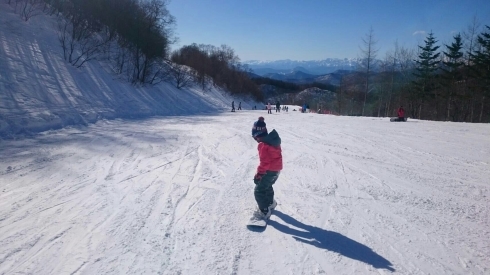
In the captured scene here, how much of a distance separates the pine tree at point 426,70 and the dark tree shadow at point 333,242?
132ft

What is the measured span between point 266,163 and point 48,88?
63.1ft

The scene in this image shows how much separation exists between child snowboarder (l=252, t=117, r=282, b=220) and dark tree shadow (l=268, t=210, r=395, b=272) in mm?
372

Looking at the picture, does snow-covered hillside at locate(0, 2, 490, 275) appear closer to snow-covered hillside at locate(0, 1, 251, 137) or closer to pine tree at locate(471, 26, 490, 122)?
snow-covered hillside at locate(0, 1, 251, 137)

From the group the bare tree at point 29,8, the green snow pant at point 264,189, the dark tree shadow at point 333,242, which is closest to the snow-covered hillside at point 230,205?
the dark tree shadow at point 333,242

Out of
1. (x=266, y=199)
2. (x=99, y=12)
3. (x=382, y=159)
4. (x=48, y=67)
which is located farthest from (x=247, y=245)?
(x=99, y=12)

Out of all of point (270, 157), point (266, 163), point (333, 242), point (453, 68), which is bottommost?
point (333, 242)

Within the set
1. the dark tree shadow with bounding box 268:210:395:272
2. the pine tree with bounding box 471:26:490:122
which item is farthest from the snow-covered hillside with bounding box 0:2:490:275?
the pine tree with bounding box 471:26:490:122

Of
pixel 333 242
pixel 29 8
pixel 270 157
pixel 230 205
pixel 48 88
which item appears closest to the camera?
pixel 333 242

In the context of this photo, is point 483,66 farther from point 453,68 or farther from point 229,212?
point 229,212

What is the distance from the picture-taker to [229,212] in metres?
5.46

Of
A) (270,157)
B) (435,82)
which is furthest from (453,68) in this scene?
(270,157)

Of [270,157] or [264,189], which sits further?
[264,189]

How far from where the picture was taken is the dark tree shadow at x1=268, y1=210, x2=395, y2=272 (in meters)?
4.01

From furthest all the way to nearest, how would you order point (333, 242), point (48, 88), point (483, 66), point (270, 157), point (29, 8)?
1. point (483, 66)
2. point (29, 8)
3. point (48, 88)
4. point (270, 157)
5. point (333, 242)
